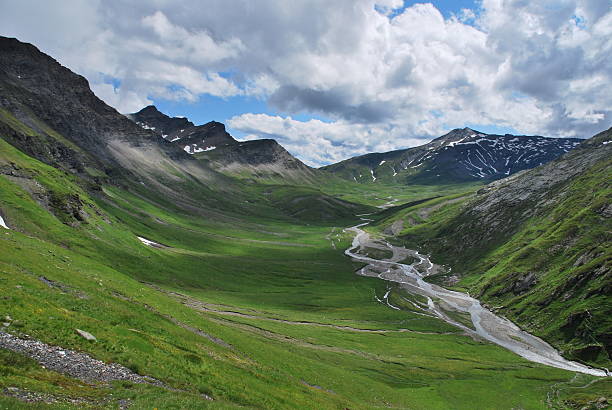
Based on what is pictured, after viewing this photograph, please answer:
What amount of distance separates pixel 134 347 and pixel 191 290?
81.8 metres

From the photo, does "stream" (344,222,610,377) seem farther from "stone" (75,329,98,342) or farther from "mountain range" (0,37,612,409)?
"stone" (75,329,98,342)

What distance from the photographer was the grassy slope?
83.0ft

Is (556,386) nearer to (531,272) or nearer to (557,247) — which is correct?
(531,272)

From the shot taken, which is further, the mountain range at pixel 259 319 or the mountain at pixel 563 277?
the mountain at pixel 563 277

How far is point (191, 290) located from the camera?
105312mm

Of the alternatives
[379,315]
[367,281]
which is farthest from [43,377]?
[367,281]

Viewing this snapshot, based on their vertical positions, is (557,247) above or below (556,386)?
above

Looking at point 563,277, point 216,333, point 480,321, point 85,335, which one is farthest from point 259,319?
point 563,277

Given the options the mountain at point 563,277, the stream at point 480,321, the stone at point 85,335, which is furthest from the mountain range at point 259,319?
the stream at point 480,321

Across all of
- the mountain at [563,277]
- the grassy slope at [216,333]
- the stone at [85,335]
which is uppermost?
the mountain at [563,277]

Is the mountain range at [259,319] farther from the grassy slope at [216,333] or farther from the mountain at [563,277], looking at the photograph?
the mountain at [563,277]

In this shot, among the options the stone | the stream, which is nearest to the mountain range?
the stone

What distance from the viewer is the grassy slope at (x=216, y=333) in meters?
25.3

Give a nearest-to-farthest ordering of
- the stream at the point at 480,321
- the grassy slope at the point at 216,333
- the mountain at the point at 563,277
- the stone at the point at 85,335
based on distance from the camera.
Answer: the stone at the point at 85,335 < the grassy slope at the point at 216,333 < the stream at the point at 480,321 < the mountain at the point at 563,277
